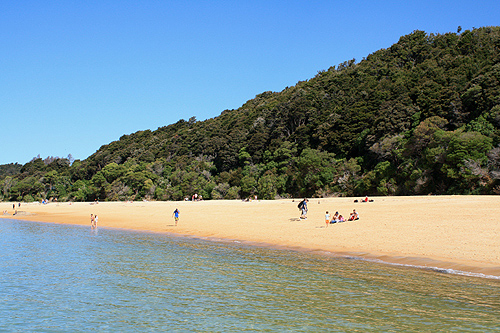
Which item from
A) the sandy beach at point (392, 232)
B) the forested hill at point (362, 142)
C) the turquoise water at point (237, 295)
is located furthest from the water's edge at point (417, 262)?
the forested hill at point (362, 142)

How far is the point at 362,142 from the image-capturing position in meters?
55.4

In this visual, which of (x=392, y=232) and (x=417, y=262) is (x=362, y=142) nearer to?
(x=392, y=232)

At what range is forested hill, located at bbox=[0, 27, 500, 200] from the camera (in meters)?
40.2

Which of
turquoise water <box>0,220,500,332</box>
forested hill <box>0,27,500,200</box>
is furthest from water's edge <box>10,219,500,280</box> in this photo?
forested hill <box>0,27,500,200</box>

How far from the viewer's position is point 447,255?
13938 millimetres

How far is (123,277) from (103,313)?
365 cm

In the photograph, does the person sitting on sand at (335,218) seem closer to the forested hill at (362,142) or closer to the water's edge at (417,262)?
the water's edge at (417,262)

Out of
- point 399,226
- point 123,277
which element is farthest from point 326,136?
point 123,277

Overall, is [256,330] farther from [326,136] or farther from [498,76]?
[326,136]

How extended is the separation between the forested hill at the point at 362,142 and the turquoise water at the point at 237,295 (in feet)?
89.3

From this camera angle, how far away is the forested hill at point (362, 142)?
1582 inches

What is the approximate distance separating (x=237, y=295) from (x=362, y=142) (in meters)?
48.5

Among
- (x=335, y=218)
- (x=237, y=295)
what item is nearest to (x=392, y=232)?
(x=335, y=218)

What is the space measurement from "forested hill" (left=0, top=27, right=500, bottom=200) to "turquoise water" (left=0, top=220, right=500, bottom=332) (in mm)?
27209
